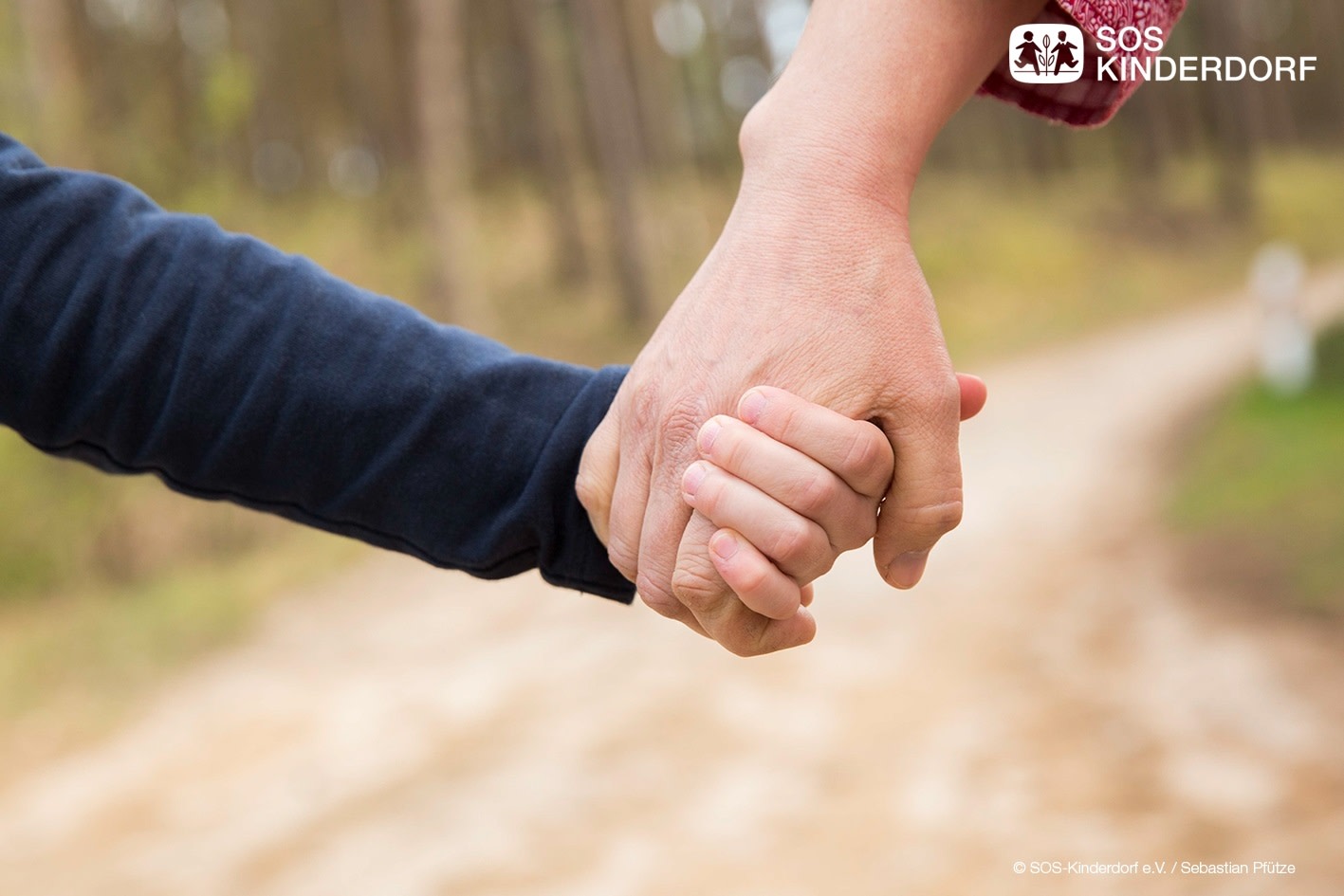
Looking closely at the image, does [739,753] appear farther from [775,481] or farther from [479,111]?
[479,111]

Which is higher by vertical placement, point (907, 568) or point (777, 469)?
point (777, 469)

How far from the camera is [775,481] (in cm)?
122

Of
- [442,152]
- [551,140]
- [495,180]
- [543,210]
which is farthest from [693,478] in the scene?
[495,180]

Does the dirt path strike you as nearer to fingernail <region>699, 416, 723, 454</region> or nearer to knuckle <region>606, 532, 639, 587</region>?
knuckle <region>606, 532, 639, 587</region>

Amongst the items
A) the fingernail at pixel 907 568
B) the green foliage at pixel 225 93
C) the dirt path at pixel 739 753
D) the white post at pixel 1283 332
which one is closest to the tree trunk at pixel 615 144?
the green foliage at pixel 225 93

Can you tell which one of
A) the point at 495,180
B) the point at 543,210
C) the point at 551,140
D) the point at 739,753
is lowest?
the point at 739,753

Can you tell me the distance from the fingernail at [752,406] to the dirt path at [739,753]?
2.54 m

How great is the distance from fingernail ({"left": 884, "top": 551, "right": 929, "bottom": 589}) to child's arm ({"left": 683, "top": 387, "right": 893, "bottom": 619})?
140 mm

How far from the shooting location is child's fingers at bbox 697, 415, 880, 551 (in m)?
1.22

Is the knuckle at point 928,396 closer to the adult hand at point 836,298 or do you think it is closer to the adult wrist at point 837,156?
the adult hand at point 836,298

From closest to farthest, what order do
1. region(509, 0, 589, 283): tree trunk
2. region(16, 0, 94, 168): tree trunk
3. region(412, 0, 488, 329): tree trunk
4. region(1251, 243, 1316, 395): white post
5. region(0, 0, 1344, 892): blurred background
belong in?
region(0, 0, 1344, 892): blurred background, region(16, 0, 94, 168): tree trunk, region(1251, 243, 1316, 395): white post, region(412, 0, 488, 329): tree trunk, region(509, 0, 589, 283): tree trunk

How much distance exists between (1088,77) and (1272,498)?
17.4ft

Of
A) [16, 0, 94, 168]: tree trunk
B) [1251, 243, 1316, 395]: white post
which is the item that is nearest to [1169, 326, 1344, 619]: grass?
[1251, 243, 1316, 395]: white post

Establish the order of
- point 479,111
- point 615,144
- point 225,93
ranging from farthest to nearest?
1. point 479,111
2. point 615,144
3. point 225,93
